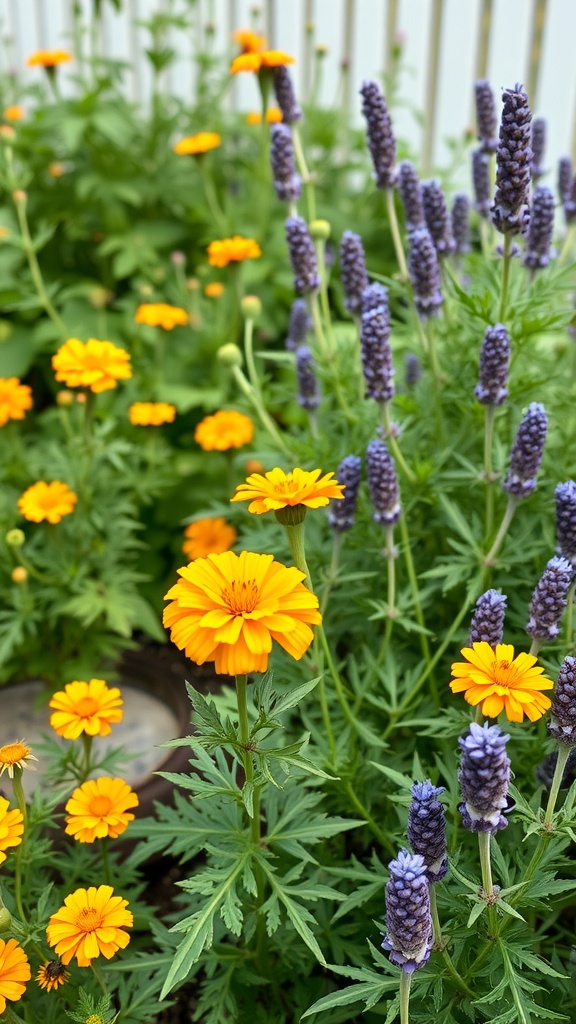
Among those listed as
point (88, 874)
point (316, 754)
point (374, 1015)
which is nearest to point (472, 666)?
point (316, 754)

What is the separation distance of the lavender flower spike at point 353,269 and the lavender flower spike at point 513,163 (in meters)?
0.38

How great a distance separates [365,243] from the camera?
3.41 meters

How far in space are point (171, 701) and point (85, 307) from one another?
1500 millimetres

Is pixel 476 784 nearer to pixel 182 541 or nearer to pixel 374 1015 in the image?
pixel 374 1015

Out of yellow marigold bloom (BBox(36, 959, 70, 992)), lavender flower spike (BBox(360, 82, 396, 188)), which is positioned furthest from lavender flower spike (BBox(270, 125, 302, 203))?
yellow marigold bloom (BBox(36, 959, 70, 992))

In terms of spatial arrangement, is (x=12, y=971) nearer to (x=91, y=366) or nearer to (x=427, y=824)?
(x=427, y=824)

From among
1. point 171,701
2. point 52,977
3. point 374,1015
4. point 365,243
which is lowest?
point 171,701

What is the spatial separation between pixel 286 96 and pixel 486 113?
0.47m

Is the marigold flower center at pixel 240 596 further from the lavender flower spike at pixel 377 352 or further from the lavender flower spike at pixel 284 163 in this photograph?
the lavender flower spike at pixel 284 163

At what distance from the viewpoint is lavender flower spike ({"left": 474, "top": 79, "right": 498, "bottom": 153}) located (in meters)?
1.80

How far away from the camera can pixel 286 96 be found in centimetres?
204

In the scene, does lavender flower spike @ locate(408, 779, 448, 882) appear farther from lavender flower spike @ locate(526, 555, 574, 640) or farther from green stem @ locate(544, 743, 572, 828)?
lavender flower spike @ locate(526, 555, 574, 640)

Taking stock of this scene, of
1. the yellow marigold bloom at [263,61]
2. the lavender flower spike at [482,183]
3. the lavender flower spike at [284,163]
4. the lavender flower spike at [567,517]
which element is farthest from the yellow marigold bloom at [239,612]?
the yellow marigold bloom at [263,61]

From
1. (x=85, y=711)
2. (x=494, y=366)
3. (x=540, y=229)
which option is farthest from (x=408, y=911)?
(x=540, y=229)
